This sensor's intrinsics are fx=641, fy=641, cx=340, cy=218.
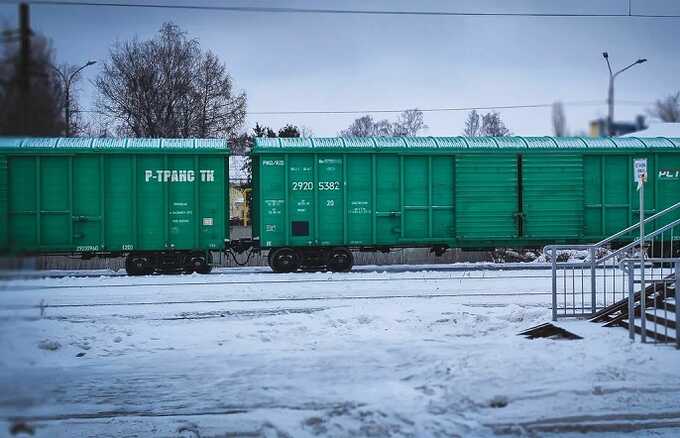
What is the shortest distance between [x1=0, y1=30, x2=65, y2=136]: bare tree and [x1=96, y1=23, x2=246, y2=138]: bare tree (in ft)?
48.5

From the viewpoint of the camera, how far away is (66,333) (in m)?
9.61

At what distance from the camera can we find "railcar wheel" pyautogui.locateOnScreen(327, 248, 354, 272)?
1952 cm

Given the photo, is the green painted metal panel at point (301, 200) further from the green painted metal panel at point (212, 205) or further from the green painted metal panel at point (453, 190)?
the green painted metal panel at point (212, 205)

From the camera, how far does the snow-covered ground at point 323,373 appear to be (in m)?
5.66

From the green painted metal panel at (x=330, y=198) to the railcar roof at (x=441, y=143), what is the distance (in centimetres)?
45

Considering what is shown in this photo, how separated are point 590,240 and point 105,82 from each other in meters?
15.7

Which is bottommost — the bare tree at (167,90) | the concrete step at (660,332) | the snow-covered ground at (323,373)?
the snow-covered ground at (323,373)

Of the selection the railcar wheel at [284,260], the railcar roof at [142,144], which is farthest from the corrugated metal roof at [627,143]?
the railcar roof at [142,144]

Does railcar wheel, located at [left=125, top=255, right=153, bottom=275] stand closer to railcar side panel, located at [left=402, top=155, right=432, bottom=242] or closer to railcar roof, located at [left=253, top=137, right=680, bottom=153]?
railcar roof, located at [left=253, top=137, right=680, bottom=153]

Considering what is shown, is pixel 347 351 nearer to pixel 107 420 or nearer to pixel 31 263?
pixel 107 420

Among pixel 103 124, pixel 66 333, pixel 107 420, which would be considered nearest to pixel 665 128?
pixel 107 420

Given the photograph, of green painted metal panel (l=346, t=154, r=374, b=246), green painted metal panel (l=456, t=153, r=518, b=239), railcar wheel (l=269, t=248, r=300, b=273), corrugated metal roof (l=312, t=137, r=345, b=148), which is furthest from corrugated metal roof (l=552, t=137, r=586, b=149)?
railcar wheel (l=269, t=248, r=300, b=273)

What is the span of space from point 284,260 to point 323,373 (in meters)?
12.1

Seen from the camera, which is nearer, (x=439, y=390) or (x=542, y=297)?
(x=439, y=390)
